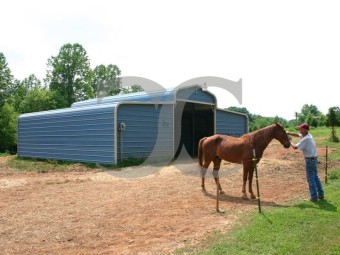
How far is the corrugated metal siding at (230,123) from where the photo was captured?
21.5 meters

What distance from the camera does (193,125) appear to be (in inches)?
854

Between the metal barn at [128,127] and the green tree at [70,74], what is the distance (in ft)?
122

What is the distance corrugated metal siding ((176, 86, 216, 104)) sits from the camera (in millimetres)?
18697

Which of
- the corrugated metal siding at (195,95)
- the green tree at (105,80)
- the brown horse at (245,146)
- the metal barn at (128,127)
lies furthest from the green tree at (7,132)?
the brown horse at (245,146)

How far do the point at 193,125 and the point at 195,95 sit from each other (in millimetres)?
2674

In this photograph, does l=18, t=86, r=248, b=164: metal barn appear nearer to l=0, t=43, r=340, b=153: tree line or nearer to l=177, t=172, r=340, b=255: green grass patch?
l=177, t=172, r=340, b=255: green grass patch

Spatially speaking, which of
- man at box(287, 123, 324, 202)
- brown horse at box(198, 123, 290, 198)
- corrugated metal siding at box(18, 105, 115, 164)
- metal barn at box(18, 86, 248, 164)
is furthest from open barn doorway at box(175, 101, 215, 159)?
man at box(287, 123, 324, 202)

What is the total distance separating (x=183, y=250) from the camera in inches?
193

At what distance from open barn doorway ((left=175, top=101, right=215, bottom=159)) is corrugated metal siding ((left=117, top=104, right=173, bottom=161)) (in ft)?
8.66

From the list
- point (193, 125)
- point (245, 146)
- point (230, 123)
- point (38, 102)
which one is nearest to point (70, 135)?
point (193, 125)

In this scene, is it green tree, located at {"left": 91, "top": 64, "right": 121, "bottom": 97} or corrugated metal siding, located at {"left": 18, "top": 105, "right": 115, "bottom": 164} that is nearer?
corrugated metal siding, located at {"left": 18, "top": 105, "right": 115, "bottom": 164}

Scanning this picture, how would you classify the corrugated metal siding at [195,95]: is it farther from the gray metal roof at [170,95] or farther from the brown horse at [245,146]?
the brown horse at [245,146]

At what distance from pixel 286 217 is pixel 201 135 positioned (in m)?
16.1

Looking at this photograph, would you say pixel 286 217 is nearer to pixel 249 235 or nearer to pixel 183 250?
pixel 249 235
